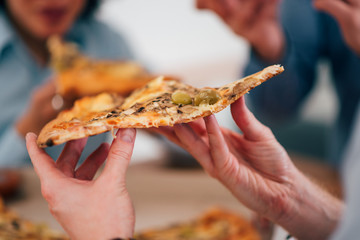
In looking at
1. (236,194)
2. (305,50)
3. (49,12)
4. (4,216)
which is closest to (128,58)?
(49,12)

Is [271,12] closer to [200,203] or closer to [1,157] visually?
[200,203]

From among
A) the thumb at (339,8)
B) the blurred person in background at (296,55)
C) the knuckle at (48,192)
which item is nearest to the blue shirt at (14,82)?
the blurred person in background at (296,55)

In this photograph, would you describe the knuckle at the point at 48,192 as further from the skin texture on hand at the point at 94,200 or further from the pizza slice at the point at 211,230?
the pizza slice at the point at 211,230

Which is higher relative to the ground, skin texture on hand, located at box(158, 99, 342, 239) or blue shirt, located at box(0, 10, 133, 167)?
skin texture on hand, located at box(158, 99, 342, 239)

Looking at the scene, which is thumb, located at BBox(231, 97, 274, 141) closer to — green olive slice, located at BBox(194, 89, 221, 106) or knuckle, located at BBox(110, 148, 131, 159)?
green olive slice, located at BBox(194, 89, 221, 106)

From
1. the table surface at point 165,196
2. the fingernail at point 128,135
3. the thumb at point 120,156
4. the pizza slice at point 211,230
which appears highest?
the fingernail at point 128,135

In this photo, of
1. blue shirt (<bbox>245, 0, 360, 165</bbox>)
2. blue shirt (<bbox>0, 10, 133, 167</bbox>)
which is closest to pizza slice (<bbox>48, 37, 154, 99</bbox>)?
blue shirt (<bbox>0, 10, 133, 167</bbox>)

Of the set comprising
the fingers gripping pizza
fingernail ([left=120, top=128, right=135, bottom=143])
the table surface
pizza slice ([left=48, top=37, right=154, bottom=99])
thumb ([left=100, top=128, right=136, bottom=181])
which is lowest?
the table surface
